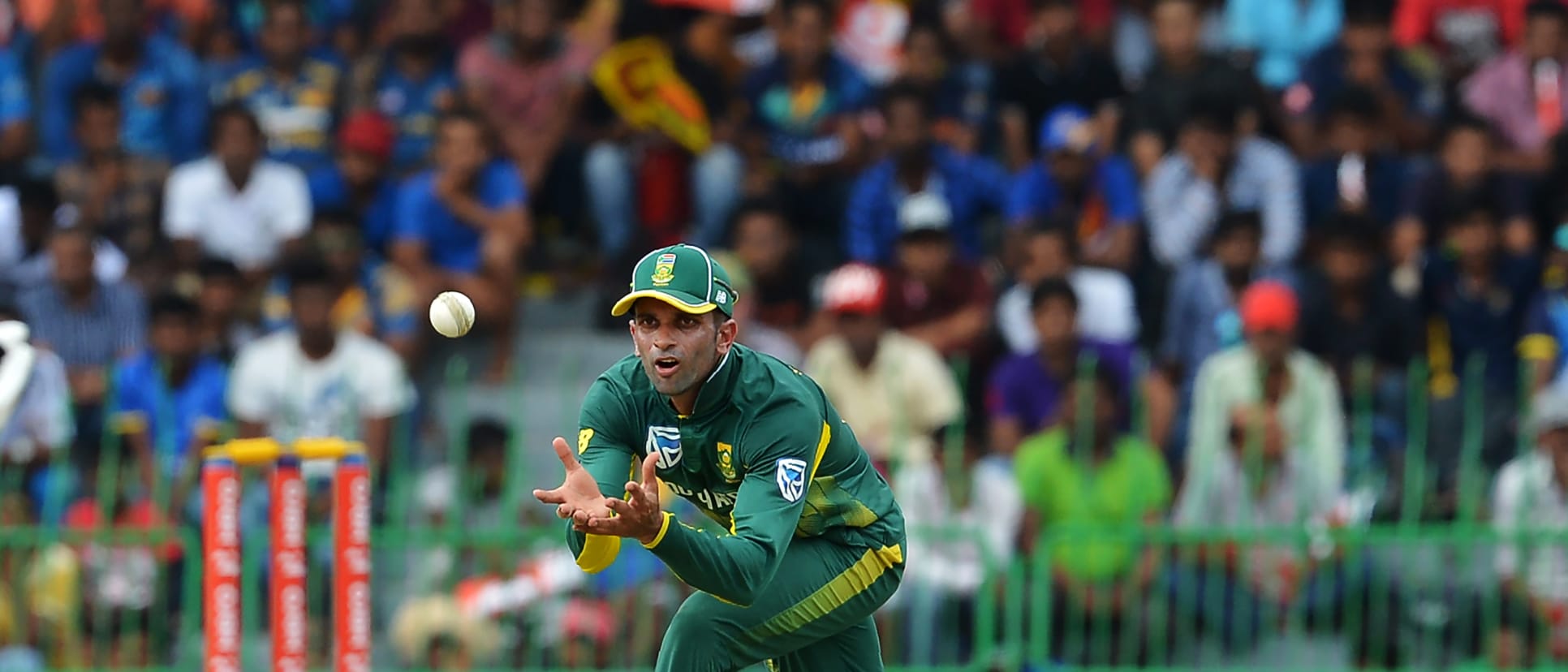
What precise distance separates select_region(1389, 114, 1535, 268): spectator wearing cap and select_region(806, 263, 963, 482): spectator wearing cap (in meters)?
3.07

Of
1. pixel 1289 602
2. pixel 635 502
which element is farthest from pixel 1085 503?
pixel 635 502

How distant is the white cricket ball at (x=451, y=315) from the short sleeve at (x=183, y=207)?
7.82 metres

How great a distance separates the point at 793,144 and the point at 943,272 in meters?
1.91

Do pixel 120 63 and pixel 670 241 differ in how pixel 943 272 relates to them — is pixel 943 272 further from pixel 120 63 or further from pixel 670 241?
pixel 120 63

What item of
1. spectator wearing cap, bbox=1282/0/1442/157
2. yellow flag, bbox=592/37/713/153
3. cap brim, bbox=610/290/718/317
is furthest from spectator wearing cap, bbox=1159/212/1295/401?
cap brim, bbox=610/290/718/317

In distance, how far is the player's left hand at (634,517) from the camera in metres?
6.39

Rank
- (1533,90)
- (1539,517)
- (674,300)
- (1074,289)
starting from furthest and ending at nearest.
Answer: (1533,90) → (1074,289) → (1539,517) → (674,300)

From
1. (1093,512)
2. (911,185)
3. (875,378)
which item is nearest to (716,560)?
(1093,512)

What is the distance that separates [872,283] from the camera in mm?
12867

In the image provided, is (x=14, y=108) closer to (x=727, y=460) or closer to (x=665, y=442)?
(x=665, y=442)

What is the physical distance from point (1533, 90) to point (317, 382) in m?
8.00

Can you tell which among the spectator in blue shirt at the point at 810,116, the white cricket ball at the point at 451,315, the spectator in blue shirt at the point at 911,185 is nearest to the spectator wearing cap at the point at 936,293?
the spectator in blue shirt at the point at 911,185

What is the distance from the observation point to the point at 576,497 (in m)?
6.41

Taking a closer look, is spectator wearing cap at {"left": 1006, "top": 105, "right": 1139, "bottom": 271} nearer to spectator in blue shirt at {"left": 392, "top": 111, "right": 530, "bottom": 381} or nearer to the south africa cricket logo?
spectator in blue shirt at {"left": 392, "top": 111, "right": 530, "bottom": 381}
